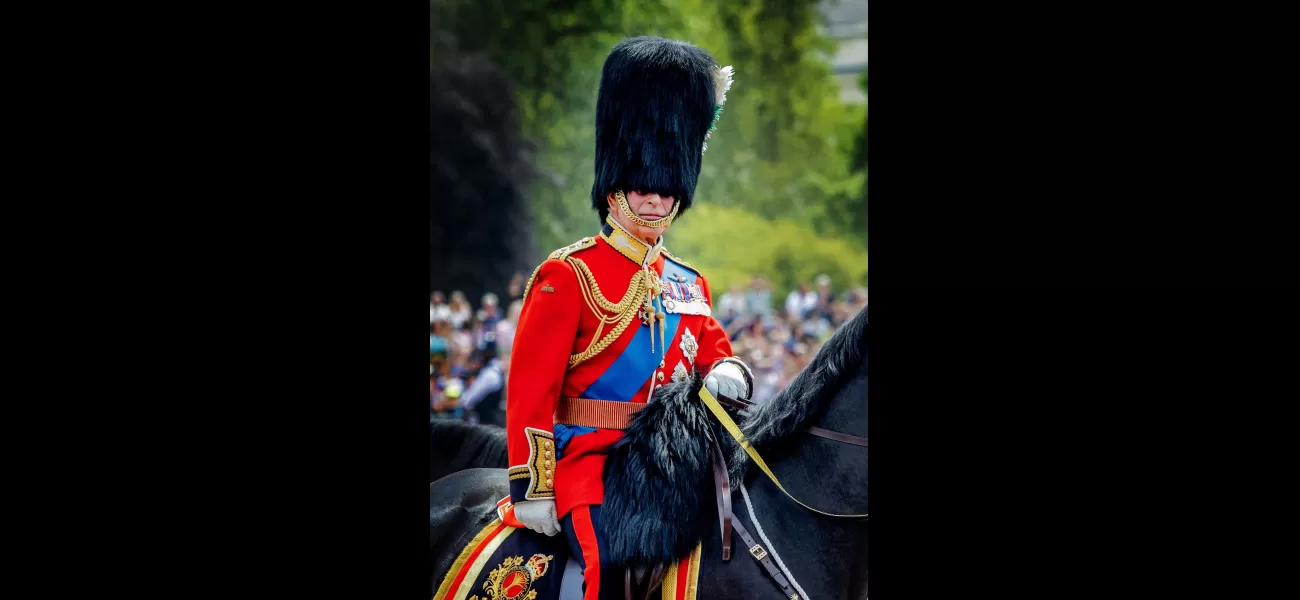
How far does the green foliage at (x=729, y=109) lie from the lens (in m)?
15.2

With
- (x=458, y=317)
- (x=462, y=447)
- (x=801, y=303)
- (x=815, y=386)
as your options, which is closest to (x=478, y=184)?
(x=458, y=317)

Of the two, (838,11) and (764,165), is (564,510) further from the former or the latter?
(838,11)

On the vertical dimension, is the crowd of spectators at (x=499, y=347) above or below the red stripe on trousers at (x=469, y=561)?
above

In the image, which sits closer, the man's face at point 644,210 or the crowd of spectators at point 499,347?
the man's face at point 644,210

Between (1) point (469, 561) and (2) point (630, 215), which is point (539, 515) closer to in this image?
(1) point (469, 561)

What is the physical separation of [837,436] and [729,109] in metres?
13.4

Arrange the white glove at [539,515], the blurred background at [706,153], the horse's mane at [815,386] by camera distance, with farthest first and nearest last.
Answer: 1. the blurred background at [706,153]
2. the white glove at [539,515]
3. the horse's mane at [815,386]

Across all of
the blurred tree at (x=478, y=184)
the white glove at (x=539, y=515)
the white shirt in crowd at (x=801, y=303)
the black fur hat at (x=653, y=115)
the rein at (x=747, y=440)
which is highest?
the blurred tree at (x=478, y=184)

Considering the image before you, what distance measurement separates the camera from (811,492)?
3428 millimetres

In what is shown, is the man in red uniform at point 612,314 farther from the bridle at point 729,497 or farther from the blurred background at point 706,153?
the blurred background at point 706,153

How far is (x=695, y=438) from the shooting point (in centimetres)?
349

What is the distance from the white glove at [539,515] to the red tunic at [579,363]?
0.03m

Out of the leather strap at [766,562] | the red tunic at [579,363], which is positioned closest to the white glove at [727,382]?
the red tunic at [579,363]

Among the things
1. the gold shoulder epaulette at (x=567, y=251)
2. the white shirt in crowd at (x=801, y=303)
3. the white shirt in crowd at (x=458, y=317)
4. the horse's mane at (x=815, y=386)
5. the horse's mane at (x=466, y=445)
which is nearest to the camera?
the horse's mane at (x=815, y=386)
